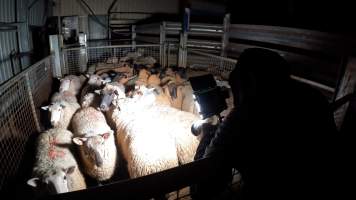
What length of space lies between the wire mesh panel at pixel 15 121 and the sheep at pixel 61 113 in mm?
266

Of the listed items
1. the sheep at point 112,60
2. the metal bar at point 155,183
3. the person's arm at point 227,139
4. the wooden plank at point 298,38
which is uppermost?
the wooden plank at point 298,38

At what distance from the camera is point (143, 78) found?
629 cm

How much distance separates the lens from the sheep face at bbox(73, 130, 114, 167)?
10.4ft

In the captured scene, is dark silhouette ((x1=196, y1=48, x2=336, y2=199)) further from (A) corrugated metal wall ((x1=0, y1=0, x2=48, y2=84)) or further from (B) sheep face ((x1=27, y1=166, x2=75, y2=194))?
(A) corrugated metal wall ((x1=0, y1=0, x2=48, y2=84))

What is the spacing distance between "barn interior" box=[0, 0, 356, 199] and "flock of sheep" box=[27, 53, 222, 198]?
0.31ft

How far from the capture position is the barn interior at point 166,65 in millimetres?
1119

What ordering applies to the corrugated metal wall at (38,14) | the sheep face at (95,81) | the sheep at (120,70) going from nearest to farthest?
the sheep face at (95,81), the sheep at (120,70), the corrugated metal wall at (38,14)

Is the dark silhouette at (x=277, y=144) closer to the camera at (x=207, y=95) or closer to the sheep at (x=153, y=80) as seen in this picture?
the camera at (x=207, y=95)

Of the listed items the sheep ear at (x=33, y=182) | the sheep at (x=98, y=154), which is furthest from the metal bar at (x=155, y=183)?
the sheep at (x=98, y=154)

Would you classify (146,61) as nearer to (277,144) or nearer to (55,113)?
(55,113)

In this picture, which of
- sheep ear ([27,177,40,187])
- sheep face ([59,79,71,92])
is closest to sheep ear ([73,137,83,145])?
sheep ear ([27,177,40,187])

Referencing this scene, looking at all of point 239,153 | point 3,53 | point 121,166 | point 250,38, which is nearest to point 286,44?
point 250,38

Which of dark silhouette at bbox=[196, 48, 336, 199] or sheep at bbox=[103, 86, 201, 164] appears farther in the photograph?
sheep at bbox=[103, 86, 201, 164]

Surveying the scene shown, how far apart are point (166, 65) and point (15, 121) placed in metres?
5.00
